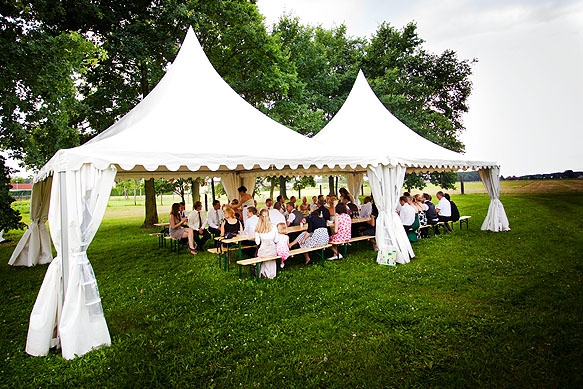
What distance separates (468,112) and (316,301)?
21.8 meters

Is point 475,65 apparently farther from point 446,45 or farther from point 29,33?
point 29,33

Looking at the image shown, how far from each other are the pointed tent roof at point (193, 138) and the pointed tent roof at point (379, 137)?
8.05 ft

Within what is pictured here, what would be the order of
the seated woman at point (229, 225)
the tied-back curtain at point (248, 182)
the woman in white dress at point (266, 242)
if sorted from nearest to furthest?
the woman in white dress at point (266, 242)
the seated woman at point (229, 225)
the tied-back curtain at point (248, 182)

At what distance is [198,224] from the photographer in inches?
337

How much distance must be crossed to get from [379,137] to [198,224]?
5792 mm

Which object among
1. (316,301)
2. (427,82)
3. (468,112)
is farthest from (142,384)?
(468,112)

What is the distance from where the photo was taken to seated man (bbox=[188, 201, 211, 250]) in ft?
27.7

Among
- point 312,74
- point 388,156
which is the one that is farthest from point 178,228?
point 312,74

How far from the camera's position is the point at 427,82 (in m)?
20.8

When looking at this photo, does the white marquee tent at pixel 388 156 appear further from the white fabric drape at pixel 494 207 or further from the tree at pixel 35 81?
the tree at pixel 35 81

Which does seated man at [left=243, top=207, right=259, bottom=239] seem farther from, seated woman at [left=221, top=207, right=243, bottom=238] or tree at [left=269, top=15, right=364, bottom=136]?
tree at [left=269, top=15, right=364, bottom=136]

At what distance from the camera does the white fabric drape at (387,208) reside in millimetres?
6849

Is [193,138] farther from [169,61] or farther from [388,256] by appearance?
[169,61]

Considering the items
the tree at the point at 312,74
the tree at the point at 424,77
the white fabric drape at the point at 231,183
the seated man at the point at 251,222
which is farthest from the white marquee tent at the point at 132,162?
the tree at the point at 424,77
